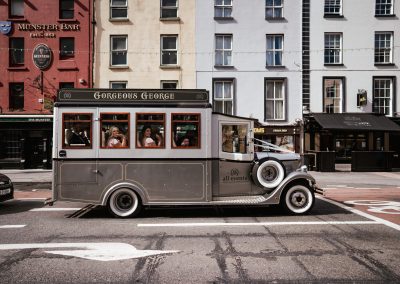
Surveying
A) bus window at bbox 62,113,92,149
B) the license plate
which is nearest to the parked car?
the license plate

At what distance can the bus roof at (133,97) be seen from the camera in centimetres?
839

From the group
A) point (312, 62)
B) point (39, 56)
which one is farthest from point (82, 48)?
point (312, 62)

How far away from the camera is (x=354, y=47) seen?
930 inches

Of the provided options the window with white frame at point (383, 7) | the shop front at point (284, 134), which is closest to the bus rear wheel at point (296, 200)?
the shop front at point (284, 134)

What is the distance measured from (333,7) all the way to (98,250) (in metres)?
23.4

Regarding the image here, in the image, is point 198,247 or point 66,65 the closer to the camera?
point 198,247

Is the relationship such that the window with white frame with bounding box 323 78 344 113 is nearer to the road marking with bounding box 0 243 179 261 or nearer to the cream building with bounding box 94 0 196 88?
the cream building with bounding box 94 0 196 88

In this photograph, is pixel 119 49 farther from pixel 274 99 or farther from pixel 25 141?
pixel 274 99

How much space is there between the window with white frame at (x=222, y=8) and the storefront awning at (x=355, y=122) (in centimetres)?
890

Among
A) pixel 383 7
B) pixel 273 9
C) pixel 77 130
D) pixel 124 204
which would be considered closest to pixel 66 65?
pixel 273 9

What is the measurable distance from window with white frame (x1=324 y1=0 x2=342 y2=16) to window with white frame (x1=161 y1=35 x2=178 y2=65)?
33.9 ft

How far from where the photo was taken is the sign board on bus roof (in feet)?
27.6

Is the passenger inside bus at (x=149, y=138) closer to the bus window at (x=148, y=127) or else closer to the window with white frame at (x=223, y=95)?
the bus window at (x=148, y=127)

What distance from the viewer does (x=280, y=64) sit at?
2362 cm
